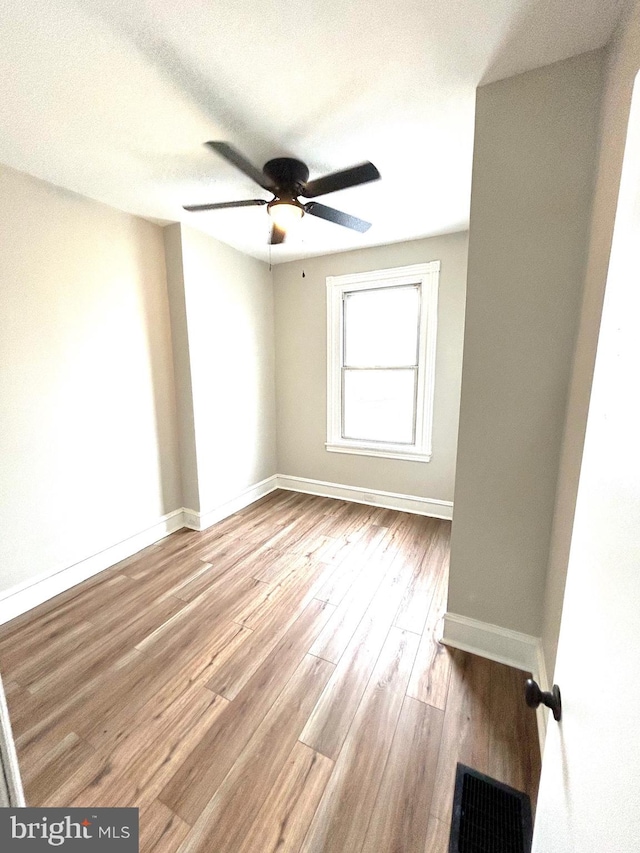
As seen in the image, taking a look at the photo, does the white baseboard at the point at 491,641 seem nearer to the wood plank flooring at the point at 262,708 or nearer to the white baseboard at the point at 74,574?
the wood plank flooring at the point at 262,708

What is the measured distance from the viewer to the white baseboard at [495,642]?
5.01ft

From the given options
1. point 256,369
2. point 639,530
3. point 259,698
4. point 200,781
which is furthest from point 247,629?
point 256,369

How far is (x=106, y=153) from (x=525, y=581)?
3081 millimetres

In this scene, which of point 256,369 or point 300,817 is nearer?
point 300,817

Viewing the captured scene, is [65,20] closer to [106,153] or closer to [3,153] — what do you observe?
[106,153]

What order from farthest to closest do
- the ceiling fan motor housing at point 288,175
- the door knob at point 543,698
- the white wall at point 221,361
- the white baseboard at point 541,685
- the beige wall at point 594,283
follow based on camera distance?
the white wall at point 221,361, the ceiling fan motor housing at point 288,175, the white baseboard at point 541,685, the beige wall at point 594,283, the door knob at point 543,698

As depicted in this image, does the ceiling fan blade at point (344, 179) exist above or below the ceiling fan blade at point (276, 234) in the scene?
above

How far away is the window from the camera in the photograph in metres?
3.13

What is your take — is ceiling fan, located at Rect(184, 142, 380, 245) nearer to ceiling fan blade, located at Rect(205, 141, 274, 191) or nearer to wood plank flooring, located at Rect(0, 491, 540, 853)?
ceiling fan blade, located at Rect(205, 141, 274, 191)

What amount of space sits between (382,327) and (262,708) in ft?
10.2

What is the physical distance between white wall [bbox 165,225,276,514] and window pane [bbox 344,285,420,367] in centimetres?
95

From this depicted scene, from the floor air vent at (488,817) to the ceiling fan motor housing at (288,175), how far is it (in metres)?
2.73

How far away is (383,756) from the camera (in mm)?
1225

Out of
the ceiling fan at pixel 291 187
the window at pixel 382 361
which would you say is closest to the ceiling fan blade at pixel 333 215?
the ceiling fan at pixel 291 187
